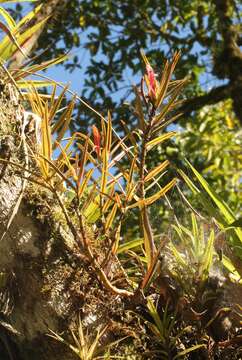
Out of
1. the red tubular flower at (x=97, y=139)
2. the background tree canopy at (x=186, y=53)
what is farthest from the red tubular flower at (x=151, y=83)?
the background tree canopy at (x=186, y=53)

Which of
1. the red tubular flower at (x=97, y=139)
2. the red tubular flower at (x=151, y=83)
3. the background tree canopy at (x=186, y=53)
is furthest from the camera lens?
the background tree canopy at (x=186, y=53)

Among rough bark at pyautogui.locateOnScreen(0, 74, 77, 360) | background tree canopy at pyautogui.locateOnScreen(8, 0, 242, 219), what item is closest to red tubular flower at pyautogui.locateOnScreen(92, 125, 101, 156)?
rough bark at pyautogui.locateOnScreen(0, 74, 77, 360)

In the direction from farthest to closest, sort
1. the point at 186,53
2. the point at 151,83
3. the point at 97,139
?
the point at 186,53 < the point at 97,139 < the point at 151,83

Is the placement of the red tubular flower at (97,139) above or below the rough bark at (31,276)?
above

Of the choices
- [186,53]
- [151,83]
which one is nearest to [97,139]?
[151,83]

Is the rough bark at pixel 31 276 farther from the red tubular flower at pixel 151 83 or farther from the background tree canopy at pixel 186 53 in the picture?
the background tree canopy at pixel 186 53

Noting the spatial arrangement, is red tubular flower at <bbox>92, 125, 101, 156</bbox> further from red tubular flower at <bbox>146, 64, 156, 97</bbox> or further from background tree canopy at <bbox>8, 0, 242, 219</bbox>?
background tree canopy at <bbox>8, 0, 242, 219</bbox>

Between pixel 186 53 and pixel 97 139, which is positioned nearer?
pixel 97 139

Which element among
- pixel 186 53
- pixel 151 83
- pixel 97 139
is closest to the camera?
pixel 151 83

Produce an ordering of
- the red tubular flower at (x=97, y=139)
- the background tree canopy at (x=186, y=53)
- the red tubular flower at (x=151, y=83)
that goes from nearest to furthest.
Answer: the red tubular flower at (x=151, y=83) → the red tubular flower at (x=97, y=139) → the background tree canopy at (x=186, y=53)

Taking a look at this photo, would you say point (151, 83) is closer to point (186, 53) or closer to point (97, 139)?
point (97, 139)

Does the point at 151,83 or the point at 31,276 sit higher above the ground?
the point at 151,83

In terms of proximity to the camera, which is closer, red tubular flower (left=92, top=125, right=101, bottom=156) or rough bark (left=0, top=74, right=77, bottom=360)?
rough bark (left=0, top=74, right=77, bottom=360)
